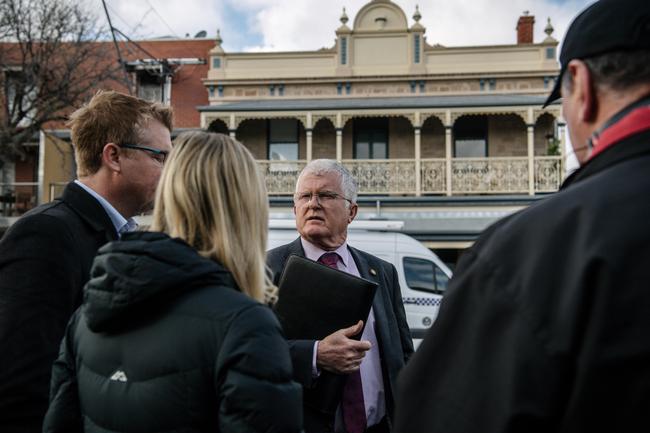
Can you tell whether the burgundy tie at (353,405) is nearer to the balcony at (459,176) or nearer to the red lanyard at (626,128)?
the red lanyard at (626,128)

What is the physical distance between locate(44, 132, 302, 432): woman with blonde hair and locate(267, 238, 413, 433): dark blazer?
3.52 feet

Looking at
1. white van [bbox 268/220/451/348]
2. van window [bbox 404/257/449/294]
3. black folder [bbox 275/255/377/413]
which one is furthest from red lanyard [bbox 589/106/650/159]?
van window [bbox 404/257/449/294]

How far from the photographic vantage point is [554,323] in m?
1.14

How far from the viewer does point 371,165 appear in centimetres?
1797

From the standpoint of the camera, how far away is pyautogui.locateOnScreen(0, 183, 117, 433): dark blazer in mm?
2031

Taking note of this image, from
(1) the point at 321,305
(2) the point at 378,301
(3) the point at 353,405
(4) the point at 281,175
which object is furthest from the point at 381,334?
(4) the point at 281,175

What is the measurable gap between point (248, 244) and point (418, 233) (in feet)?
49.5

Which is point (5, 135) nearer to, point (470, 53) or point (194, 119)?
point (194, 119)

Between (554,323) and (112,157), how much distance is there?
6.85 ft

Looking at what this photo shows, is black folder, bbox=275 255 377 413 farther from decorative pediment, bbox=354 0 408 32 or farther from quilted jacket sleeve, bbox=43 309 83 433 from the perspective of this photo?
decorative pediment, bbox=354 0 408 32

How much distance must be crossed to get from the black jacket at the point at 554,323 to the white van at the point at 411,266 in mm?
8495

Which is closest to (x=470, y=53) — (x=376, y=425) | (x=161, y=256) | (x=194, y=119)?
(x=194, y=119)

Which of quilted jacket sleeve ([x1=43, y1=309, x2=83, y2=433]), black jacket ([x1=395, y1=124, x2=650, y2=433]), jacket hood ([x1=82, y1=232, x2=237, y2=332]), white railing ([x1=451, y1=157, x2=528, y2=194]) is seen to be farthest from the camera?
white railing ([x1=451, y1=157, x2=528, y2=194])

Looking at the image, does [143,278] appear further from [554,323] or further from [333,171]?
[333,171]
